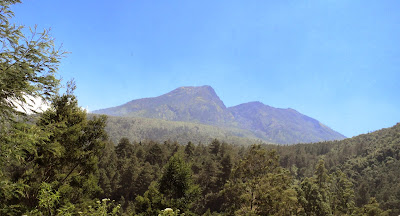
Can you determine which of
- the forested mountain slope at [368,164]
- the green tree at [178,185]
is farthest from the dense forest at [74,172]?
the forested mountain slope at [368,164]

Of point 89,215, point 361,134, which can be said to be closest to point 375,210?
point 89,215

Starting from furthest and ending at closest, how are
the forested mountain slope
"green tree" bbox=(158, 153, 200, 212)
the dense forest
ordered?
the forested mountain slope < "green tree" bbox=(158, 153, 200, 212) < the dense forest

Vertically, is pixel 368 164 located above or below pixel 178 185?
below

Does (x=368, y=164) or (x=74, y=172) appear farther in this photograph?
(x=368, y=164)

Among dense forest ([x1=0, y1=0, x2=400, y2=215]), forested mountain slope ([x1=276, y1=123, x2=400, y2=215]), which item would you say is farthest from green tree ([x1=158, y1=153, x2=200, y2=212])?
forested mountain slope ([x1=276, y1=123, x2=400, y2=215])

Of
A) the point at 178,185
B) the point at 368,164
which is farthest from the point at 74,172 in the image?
the point at 368,164

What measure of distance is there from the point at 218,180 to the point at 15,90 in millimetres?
43333

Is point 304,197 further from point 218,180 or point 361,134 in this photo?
point 361,134

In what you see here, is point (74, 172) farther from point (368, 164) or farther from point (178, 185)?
point (368, 164)

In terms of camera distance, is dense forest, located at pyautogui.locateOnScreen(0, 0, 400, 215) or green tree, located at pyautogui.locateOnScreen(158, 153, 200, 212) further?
green tree, located at pyautogui.locateOnScreen(158, 153, 200, 212)

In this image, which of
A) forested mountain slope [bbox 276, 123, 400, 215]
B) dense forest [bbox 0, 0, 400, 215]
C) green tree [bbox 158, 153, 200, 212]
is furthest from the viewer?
forested mountain slope [bbox 276, 123, 400, 215]

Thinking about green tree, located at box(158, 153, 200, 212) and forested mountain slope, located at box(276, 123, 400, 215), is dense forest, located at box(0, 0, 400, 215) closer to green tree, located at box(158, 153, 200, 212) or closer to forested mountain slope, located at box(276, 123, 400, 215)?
green tree, located at box(158, 153, 200, 212)

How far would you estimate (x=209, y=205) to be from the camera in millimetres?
46656

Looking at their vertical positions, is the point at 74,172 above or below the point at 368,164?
above
